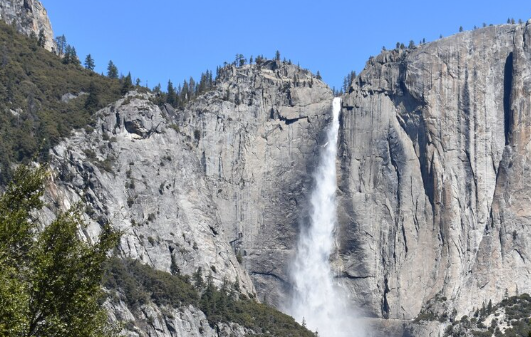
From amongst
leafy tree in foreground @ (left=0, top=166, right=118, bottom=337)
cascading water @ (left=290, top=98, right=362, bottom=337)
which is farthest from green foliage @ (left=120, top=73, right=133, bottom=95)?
leafy tree in foreground @ (left=0, top=166, right=118, bottom=337)

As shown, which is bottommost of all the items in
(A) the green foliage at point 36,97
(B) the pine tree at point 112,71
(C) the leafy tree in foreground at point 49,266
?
(C) the leafy tree in foreground at point 49,266

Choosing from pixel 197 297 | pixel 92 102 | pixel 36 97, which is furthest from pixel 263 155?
pixel 197 297

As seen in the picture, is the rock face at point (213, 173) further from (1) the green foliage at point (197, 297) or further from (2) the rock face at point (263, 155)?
(1) the green foliage at point (197, 297)

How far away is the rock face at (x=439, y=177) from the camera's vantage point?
11506 cm

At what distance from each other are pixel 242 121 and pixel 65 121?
987 inches

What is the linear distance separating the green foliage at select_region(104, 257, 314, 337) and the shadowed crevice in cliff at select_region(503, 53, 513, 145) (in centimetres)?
3501

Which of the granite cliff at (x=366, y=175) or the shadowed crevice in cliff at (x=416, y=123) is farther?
the shadowed crevice in cliff at (x=416, y=123)

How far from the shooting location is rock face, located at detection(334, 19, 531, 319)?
115 meters

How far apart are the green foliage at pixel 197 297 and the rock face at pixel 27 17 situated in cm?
4983

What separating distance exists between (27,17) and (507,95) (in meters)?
67.6

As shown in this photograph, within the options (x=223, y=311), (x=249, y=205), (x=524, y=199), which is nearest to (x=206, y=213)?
(x=249, y=205)

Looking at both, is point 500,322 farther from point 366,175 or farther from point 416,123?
point 416,123

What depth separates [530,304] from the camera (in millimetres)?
108438

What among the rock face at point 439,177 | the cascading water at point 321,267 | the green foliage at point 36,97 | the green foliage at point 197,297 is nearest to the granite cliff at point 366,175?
the rock face at point 439,177
